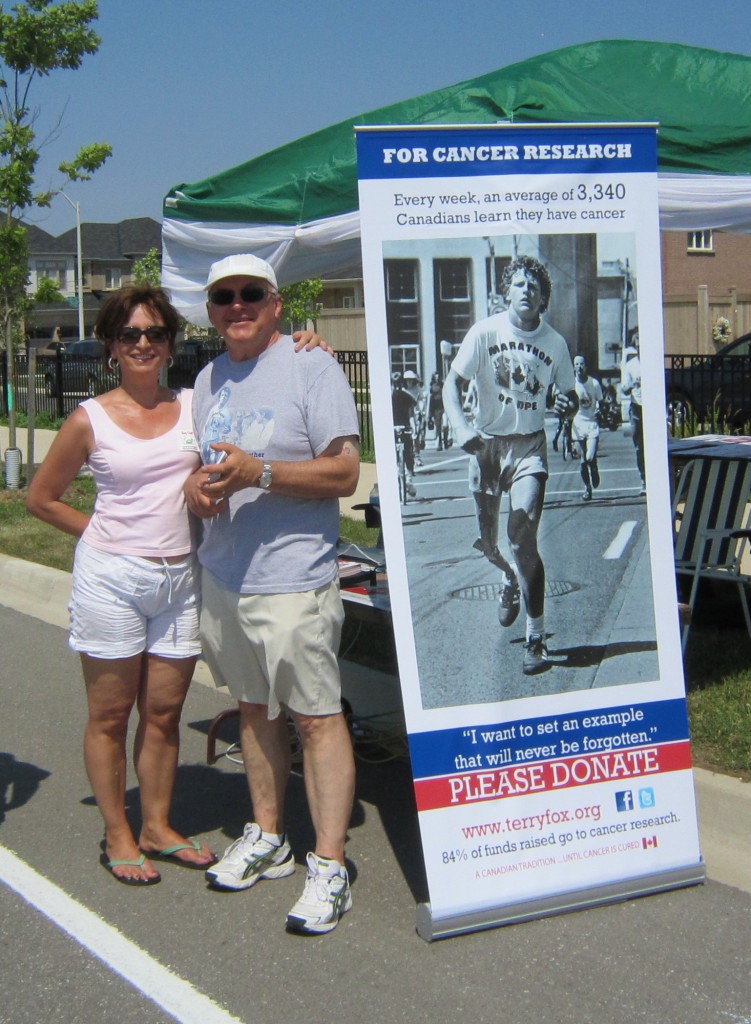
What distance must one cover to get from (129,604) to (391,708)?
221 cm

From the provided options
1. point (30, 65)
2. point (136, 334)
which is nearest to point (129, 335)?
point (136, 334)

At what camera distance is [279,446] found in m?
3.71

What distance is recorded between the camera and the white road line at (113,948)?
3.29m

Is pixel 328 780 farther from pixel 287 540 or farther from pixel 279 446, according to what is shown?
pixel 279 446

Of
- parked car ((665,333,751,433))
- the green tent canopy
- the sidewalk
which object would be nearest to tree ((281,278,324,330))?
parked car ((665,333,751,433))

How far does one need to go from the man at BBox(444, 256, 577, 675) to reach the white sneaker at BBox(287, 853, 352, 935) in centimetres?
89

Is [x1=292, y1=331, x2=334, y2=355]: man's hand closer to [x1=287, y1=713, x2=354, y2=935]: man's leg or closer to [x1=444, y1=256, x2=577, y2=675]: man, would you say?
[x1=444, y1=256, x2=577, y2=675]: man

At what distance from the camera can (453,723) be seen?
367 cm

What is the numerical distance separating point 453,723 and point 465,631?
286mm

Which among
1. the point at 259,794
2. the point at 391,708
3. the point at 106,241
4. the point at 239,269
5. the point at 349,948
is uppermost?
the point at 106,241

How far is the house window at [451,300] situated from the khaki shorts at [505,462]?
13.7 inches

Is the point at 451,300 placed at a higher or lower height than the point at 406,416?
higher

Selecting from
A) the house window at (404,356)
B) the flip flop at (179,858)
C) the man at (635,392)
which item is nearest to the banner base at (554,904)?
the flip flop at (179,858)

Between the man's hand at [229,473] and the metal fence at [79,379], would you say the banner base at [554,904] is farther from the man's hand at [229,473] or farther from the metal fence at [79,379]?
the metal fence at [79,379]
